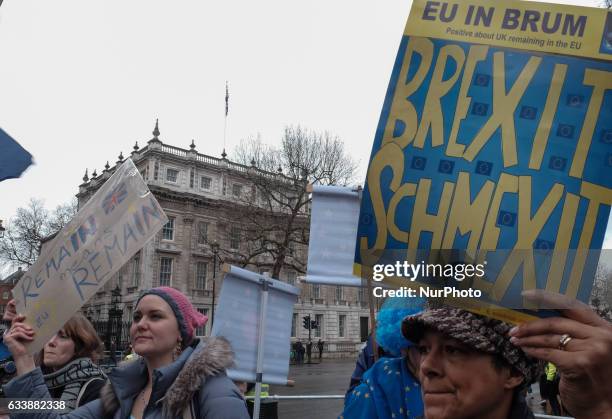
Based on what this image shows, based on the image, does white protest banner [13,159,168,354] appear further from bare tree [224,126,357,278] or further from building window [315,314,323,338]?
building window [315,314,323,338]

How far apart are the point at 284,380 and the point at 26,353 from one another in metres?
2.22

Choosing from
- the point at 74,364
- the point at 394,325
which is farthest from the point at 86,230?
the point at 394,325

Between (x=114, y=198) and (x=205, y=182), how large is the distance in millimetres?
41245

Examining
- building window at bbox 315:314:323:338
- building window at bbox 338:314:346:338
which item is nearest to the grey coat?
building window at bbox 315:314:323:338

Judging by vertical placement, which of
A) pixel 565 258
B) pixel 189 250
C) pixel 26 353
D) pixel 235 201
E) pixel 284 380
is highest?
pixel 565 258

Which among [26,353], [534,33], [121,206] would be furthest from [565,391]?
[26,353]

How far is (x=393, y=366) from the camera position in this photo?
1.99m

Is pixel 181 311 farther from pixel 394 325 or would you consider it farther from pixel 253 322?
pixel 253 322

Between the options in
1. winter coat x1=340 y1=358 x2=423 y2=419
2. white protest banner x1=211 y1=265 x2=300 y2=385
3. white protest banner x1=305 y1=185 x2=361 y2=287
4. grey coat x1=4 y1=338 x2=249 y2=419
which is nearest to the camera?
winter coat x1=340 y1=358 x2=423 y2=419

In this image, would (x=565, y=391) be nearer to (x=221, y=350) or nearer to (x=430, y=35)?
(x=430, y=35)

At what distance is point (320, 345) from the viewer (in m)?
40.4

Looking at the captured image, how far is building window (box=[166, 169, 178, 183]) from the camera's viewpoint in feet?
134

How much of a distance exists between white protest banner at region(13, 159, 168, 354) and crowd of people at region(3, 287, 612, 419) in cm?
11

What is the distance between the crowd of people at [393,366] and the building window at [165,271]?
123 ft
